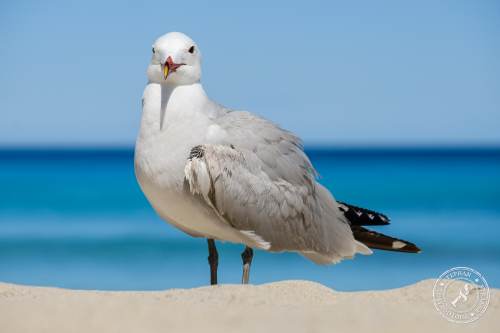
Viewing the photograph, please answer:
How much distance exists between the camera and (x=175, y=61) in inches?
236

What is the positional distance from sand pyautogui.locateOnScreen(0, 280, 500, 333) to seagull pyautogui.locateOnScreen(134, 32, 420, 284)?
0.77 meters

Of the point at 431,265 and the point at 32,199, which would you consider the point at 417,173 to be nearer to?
the point at 32,199

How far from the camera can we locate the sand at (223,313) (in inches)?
184

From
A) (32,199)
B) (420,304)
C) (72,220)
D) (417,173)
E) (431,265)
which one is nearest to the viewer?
(420,304)

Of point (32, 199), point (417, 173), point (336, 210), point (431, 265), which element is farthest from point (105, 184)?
point (336, 210)

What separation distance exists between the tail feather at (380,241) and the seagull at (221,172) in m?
Result: 0.01

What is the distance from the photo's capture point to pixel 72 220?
71.6 ft

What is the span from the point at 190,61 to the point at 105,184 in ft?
91.2

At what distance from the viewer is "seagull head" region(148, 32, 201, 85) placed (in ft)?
19.6

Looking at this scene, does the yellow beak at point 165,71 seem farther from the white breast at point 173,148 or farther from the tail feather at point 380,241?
the tail feather at point 380,241

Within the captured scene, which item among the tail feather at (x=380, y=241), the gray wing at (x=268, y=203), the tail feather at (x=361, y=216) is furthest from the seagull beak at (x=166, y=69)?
the tail feather at (x=380, y=241)

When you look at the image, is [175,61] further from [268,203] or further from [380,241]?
[380,241]

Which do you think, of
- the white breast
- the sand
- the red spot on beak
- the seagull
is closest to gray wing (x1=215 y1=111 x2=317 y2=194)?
the seagull

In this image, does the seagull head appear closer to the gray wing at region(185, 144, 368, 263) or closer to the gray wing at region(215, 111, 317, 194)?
the gray wing at region(215, 111, 317, 194)
